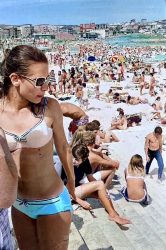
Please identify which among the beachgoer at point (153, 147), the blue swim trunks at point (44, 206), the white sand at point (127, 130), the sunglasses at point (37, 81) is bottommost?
the white sand at point (127, 130)

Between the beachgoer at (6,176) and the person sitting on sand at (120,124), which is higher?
the beachgoer at (6,176)

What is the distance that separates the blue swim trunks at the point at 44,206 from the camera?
1.86 metres

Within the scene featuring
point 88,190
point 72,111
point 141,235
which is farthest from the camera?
point 88,190

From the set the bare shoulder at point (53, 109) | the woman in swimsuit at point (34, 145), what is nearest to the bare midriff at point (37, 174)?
the woman in swimsuit at point (34, 145)

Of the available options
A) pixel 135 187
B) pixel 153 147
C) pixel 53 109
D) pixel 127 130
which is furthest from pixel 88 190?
pixel 127 130

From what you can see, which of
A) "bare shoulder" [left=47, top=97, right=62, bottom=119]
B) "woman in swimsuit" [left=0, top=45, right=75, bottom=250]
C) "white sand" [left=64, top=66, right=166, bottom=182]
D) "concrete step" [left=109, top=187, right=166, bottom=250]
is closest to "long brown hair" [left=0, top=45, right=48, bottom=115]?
"woman in swimsuit" [left=0, top=45, right=75, bottom=250]

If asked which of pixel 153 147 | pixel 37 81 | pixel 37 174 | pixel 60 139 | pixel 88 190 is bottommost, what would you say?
pixel 153 147

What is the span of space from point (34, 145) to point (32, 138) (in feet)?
0.12

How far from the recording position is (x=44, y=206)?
1.86 meters

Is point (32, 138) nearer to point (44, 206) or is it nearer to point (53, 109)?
point (53, 109)

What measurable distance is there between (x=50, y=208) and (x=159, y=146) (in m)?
5.56

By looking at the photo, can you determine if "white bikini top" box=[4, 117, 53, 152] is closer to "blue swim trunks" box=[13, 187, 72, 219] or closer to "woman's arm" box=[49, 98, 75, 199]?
"woman's arm" box=[49, 98, 75, 199]

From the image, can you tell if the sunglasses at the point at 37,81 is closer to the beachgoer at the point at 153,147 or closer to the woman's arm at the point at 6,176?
the woman's arm at the point at 6,176

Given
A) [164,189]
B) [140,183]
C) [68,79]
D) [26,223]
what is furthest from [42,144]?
[68,79]
